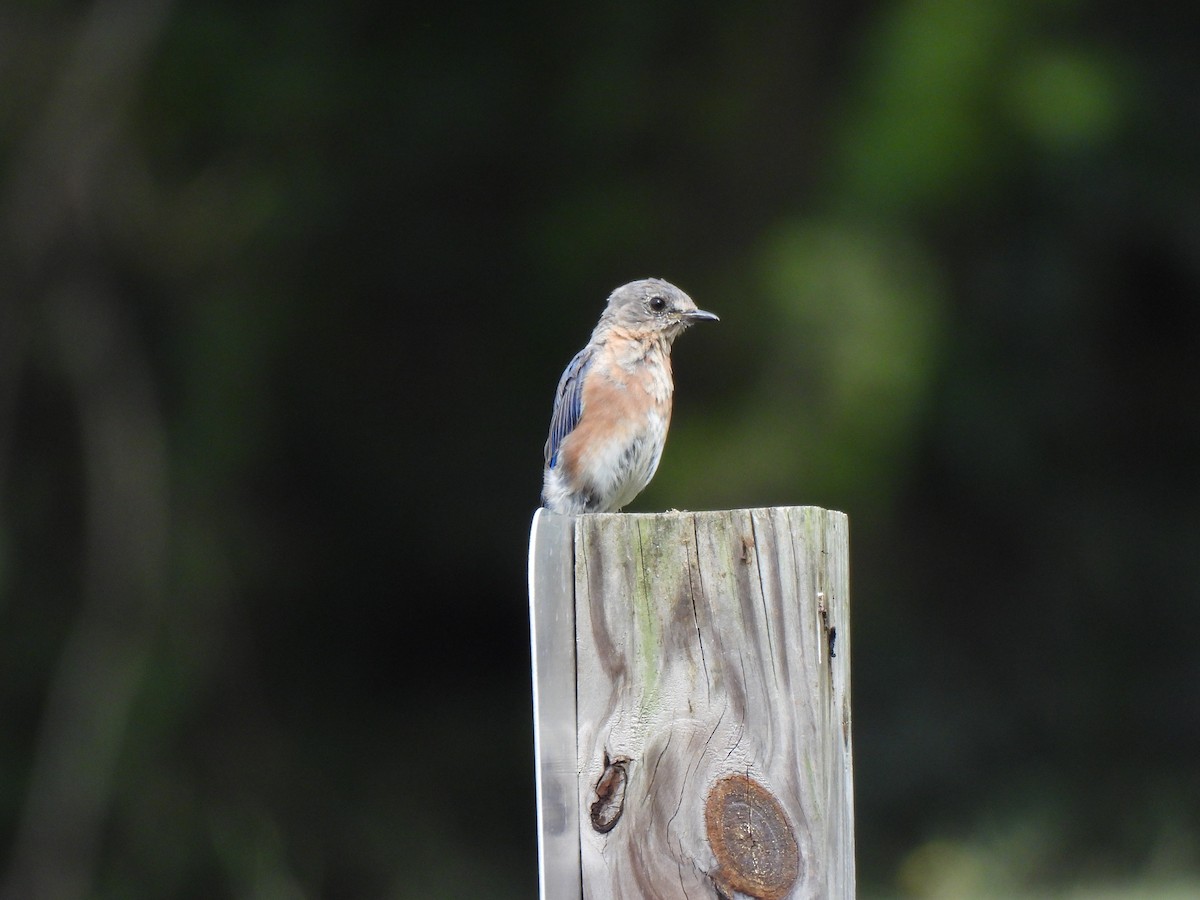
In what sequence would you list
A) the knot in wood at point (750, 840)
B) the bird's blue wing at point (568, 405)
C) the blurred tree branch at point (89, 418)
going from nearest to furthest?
1. the knot in wood at point (750, 840)
2. the bird's blue wing at point (568, 405)
3. the blurred tree branch at point (89, 418)

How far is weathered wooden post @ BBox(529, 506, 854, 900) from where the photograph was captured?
246 cm

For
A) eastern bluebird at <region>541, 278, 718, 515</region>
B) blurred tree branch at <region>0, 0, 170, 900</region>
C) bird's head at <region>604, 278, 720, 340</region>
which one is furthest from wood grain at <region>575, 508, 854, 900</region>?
blurred tree branch at <region>0, 0, 170, 900</region>

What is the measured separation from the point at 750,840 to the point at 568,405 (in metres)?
2.76

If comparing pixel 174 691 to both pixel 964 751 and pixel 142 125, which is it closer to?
pixel 142 125

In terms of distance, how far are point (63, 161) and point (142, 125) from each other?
471 millimetres

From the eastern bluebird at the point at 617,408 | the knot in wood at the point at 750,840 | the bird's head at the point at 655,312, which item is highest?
the bird's head at the point at 655,312

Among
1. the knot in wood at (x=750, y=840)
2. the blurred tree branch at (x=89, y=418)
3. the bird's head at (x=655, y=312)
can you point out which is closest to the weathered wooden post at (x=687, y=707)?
the knot in wood at (x=750, y=840)

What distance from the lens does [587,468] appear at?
4.89 metres

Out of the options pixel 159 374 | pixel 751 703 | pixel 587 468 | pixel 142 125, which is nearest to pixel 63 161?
pixel 142 125

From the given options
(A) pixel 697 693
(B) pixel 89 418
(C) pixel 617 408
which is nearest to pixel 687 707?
(A) pixel 697 693

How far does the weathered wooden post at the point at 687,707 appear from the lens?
246cm

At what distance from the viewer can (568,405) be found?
507 cm

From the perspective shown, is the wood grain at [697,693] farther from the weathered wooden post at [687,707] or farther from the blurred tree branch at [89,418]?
the blurred tree branch at [89,418]

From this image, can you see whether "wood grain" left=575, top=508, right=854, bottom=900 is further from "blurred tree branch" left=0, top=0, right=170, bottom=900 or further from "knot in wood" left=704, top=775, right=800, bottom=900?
"blurred tree branch" left=0, top=0, right=170, bottom=900
